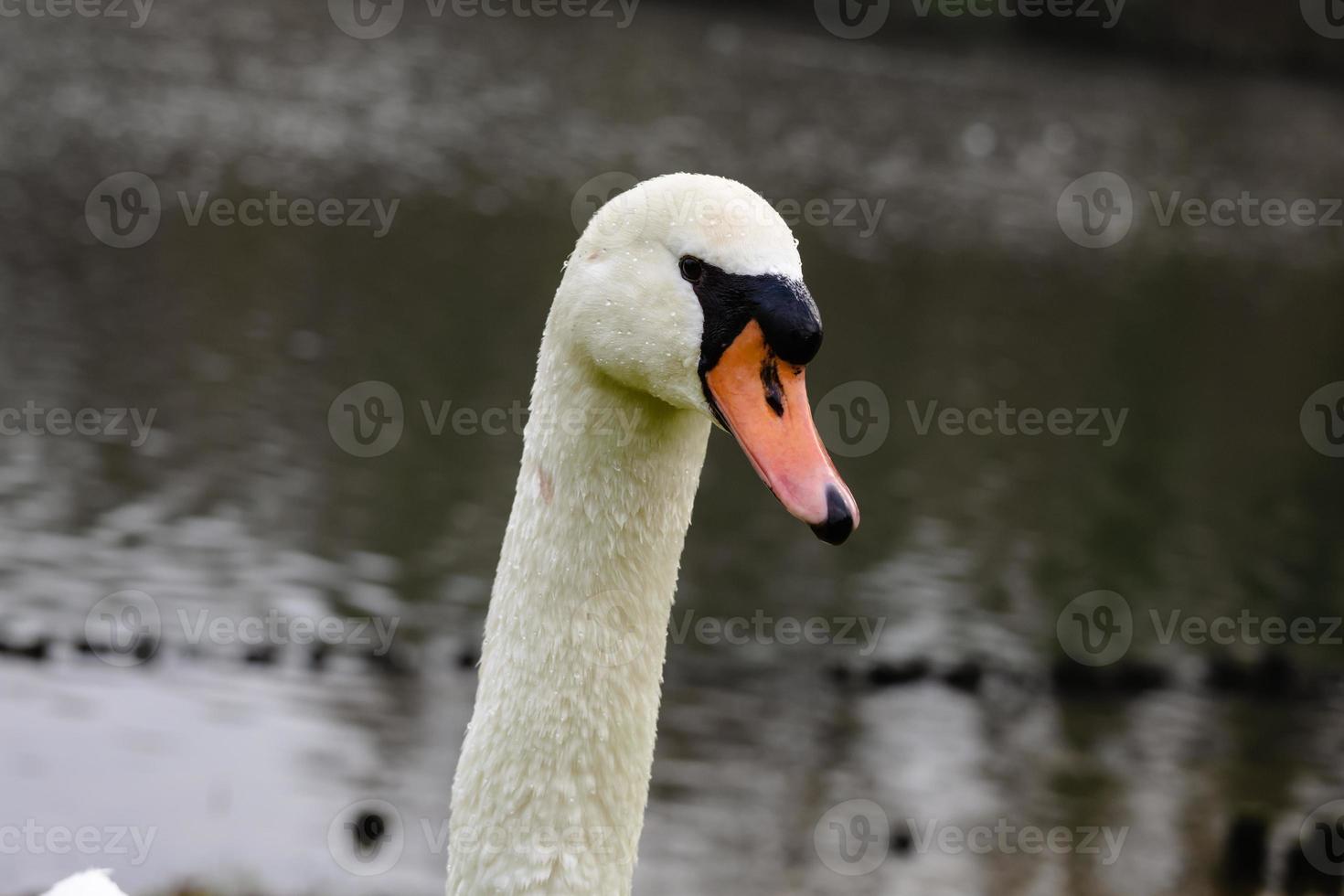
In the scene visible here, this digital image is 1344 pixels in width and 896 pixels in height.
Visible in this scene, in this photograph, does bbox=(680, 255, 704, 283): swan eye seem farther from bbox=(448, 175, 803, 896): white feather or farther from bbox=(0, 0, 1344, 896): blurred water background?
bbox=(0, 0, 1344, 896): blurred water background

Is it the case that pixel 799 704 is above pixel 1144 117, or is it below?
below

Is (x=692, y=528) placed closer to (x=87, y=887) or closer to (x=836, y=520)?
(x=87, y=887)

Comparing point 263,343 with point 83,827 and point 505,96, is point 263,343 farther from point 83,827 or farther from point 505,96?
point 505,96

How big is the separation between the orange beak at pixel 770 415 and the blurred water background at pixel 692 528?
4329 mm

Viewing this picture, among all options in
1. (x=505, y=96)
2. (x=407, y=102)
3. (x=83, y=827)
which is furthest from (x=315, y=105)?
(x=83, y=827)

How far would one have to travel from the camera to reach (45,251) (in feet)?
58.7

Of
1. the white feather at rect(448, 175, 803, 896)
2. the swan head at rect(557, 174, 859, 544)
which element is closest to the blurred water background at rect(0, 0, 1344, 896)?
the white feather at rect(448, 175, 803, 896)

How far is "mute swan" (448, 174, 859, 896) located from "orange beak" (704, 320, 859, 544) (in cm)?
3

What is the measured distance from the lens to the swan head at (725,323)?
3.08m

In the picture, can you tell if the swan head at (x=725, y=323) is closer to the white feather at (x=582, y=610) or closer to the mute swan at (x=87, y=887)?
the white feather at (x=582, y=610)

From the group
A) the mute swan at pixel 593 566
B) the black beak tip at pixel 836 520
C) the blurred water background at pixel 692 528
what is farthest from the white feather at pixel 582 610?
the blurred water background at pixel 692 528

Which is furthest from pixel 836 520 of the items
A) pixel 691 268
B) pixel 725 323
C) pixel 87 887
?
pixel 87 887

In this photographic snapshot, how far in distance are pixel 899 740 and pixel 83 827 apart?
493cm

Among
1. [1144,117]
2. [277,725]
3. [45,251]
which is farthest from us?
[1144,117]
